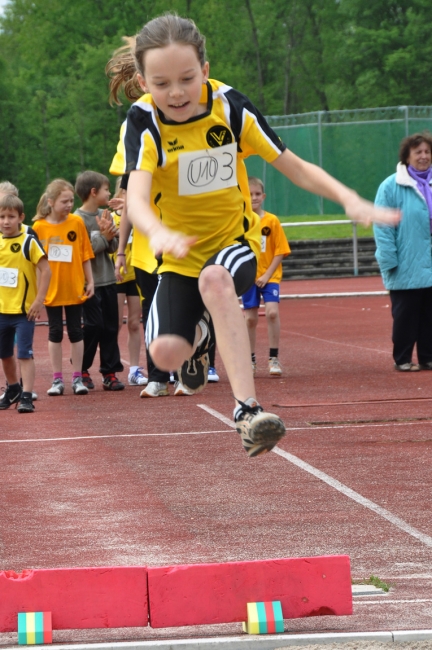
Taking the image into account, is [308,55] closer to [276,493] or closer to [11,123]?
[11,123]

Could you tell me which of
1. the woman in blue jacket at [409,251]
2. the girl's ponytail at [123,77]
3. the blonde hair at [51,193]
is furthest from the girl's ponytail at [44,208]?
the girl's ponytail at [123,77]

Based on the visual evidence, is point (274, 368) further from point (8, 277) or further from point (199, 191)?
point (199, 191)

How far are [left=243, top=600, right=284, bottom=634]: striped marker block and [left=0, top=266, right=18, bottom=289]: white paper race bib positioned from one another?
5773 mm

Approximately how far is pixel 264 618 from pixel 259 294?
730cm

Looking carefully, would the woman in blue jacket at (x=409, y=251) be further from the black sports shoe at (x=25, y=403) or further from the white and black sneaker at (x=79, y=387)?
the black sports shoe at (x=25, y=403)

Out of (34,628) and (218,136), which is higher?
(218,136)

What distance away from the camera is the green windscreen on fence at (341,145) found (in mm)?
36094

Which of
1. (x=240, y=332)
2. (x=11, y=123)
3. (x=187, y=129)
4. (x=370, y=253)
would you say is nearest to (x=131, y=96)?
(x=187, y=129)

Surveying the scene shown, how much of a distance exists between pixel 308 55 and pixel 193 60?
2463 inches

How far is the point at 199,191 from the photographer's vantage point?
178 inches

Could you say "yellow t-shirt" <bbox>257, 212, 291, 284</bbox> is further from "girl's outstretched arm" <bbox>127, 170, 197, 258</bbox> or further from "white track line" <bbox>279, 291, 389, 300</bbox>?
"white track line" <bbox>279, 291, 389, 300</bbox>

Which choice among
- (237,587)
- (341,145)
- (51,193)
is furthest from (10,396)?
(341,145)

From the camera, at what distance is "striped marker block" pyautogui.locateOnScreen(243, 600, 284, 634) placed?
4.24 m

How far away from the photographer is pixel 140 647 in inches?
158
